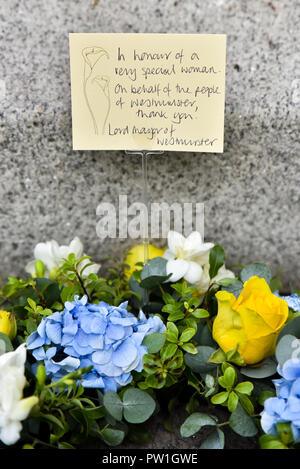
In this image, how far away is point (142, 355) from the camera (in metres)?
0.58

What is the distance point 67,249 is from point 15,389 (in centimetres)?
34

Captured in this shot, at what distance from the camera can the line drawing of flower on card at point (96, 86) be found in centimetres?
72

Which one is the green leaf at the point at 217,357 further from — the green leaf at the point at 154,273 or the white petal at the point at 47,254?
the white petal at the point at 47,254

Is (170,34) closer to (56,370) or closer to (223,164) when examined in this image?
(223,164)

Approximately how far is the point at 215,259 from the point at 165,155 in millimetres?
243

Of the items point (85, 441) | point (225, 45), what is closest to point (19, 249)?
point (85, 441)

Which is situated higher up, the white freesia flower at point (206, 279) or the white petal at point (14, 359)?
the white freesia flower at point (206, 279)

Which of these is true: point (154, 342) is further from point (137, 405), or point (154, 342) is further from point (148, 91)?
point (148, 91)

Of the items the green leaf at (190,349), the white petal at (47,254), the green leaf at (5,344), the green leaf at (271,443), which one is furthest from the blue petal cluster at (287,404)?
the white petal at (47,254)

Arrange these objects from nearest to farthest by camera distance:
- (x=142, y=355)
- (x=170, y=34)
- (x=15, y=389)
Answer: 1. (x=15, y=389)
2. (x=142, y=355)
3. (x=170, y=34)

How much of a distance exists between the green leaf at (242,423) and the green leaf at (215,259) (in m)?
0.23

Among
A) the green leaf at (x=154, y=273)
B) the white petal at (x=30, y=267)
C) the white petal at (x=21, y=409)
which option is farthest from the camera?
the white petal at (x=30, y=267)

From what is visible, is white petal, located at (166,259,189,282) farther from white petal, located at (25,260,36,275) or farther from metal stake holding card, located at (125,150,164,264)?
white petal, located at (25,260,36,275)

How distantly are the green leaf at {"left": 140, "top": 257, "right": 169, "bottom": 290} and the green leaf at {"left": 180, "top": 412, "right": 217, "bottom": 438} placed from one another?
0.73ft
